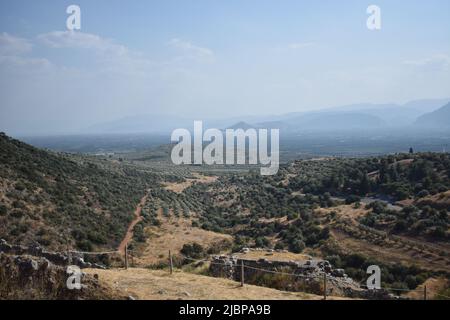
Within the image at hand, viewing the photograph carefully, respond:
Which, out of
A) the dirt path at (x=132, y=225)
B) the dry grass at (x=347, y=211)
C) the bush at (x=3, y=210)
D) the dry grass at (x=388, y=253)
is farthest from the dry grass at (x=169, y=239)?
the dry grass at (x=347, y=211)

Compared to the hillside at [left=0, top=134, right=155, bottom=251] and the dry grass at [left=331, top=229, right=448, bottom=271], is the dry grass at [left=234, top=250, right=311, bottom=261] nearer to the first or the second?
the dry grass at [left=331, top=229, right=448, bottom=271]

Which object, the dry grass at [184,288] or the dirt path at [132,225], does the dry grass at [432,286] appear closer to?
the dry grass at [184,288]

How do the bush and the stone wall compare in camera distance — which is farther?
the bush

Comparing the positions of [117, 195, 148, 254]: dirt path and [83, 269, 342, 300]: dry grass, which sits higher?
[83, 269, 342, 300]: dry grass

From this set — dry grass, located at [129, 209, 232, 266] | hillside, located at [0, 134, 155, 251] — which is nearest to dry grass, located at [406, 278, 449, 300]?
dry grass, located at [129, 209, 232, 266]

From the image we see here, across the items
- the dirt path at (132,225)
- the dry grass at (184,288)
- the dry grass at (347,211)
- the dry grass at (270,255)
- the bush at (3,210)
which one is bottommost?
the dirt path at (132,225)

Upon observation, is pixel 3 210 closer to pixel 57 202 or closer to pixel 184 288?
pixel 57 202
